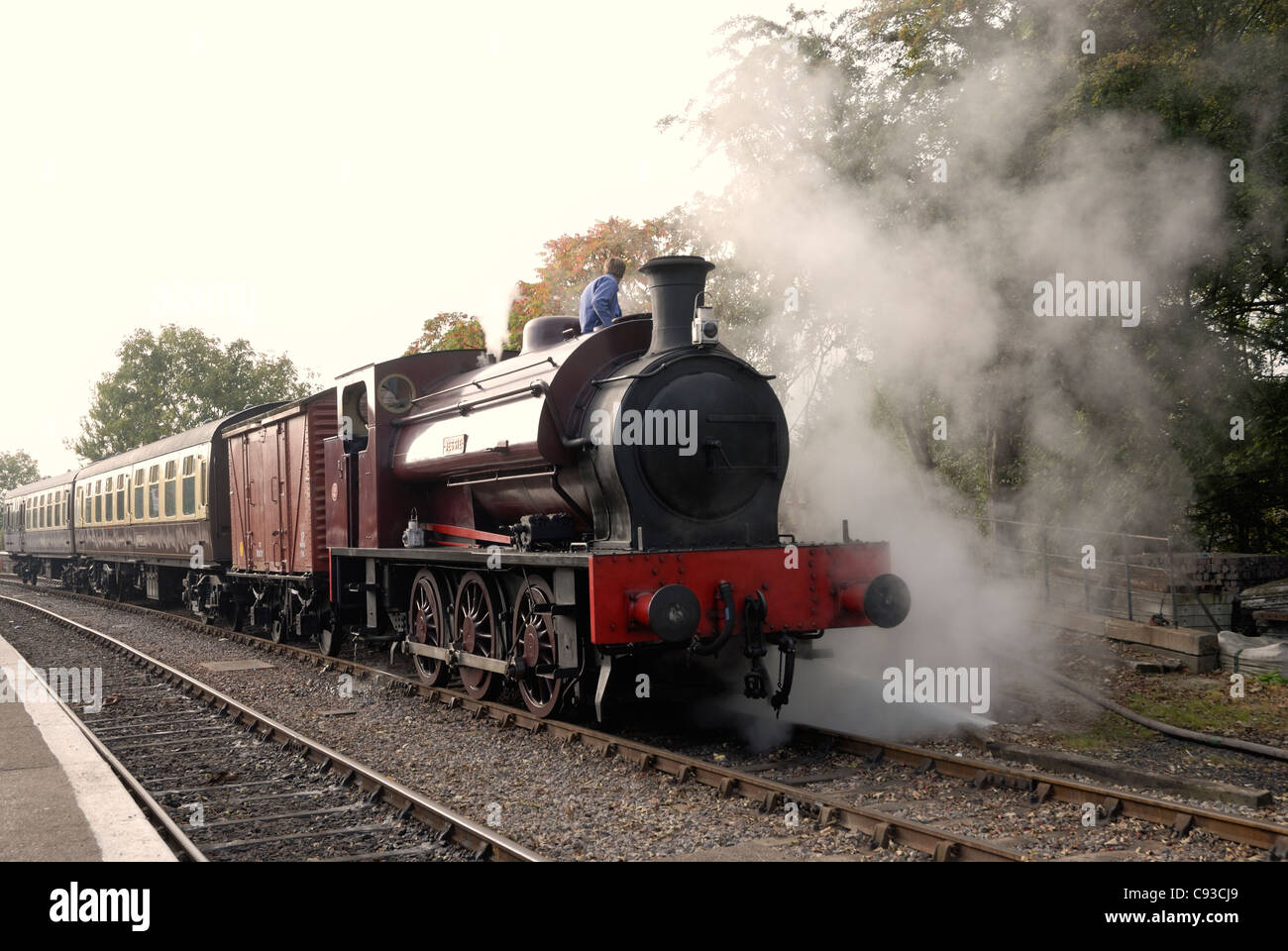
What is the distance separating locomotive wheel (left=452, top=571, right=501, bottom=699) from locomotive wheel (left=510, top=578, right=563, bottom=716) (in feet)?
1.32

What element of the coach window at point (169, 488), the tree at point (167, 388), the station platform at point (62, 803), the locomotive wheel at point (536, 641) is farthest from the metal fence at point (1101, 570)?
the tree at point (167, 388)

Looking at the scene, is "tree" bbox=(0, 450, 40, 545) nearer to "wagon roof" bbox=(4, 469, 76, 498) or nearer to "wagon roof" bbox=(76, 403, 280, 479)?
"wagon roof" bbox=(4, 469, 76, 498)

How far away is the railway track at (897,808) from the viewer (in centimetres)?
438

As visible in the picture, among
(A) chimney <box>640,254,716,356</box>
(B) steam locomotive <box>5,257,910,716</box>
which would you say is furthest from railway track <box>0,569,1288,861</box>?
(A) chimney <box>640,254,716,356</box>

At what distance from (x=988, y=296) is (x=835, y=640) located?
4.02m

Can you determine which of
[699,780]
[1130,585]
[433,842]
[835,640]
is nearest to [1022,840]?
[699,780]

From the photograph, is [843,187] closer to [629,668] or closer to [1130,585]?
[1130,585]

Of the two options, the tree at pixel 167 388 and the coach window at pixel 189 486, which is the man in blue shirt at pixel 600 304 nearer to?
the coach window at pixel 189 486

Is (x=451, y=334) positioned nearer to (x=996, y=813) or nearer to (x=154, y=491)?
(x=154, y=491)

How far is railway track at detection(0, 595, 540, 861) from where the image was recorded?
15.8ft

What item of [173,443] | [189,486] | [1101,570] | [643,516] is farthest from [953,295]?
[173,443]

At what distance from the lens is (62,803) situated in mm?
5211

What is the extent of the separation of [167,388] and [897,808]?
183 ft

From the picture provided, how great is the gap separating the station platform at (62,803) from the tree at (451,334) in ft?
51.2
